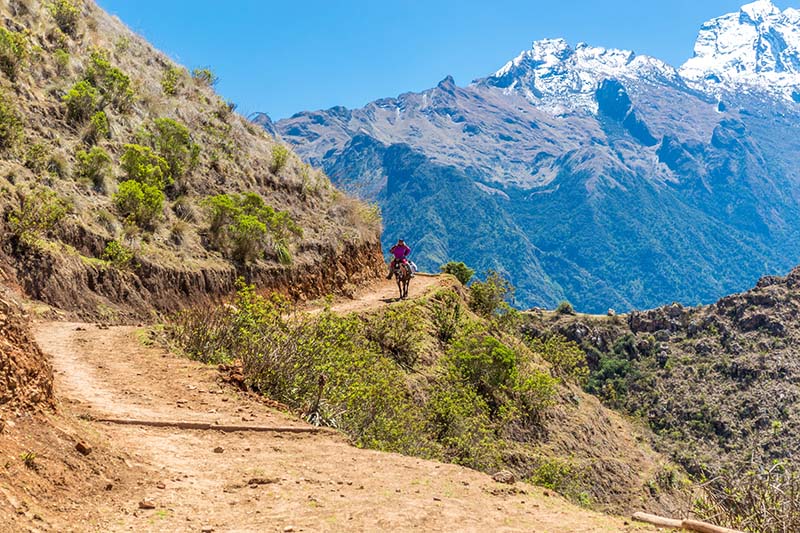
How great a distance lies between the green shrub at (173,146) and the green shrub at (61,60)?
2894 millimetres

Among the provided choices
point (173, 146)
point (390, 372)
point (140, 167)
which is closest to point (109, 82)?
point (173, 146)

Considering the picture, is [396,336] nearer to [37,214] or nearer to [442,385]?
[442,385]

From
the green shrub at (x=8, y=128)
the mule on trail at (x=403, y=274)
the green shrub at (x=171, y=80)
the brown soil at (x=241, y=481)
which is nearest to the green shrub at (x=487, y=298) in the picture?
the mule on trail at (x=403, y=274)

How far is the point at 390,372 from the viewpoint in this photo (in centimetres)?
1428

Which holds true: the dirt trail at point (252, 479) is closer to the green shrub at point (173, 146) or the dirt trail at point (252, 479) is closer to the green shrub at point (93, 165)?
the green shrub at point (93, 165)

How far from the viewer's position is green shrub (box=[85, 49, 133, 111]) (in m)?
19.9

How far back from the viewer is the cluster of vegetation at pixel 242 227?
63.1ft

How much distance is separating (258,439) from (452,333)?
12.8 metres

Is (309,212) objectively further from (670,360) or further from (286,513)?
(670,360)

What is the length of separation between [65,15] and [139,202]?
8.66 m

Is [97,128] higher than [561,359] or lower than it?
higher

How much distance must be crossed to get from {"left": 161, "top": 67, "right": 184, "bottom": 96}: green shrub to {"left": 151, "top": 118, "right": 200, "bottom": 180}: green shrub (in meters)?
3.94

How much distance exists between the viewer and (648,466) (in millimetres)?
22234

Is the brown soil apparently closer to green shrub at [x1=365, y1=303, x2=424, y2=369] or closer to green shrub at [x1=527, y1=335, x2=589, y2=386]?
green shrub at [x1=365, y1=303, x2=424, y2=369]
